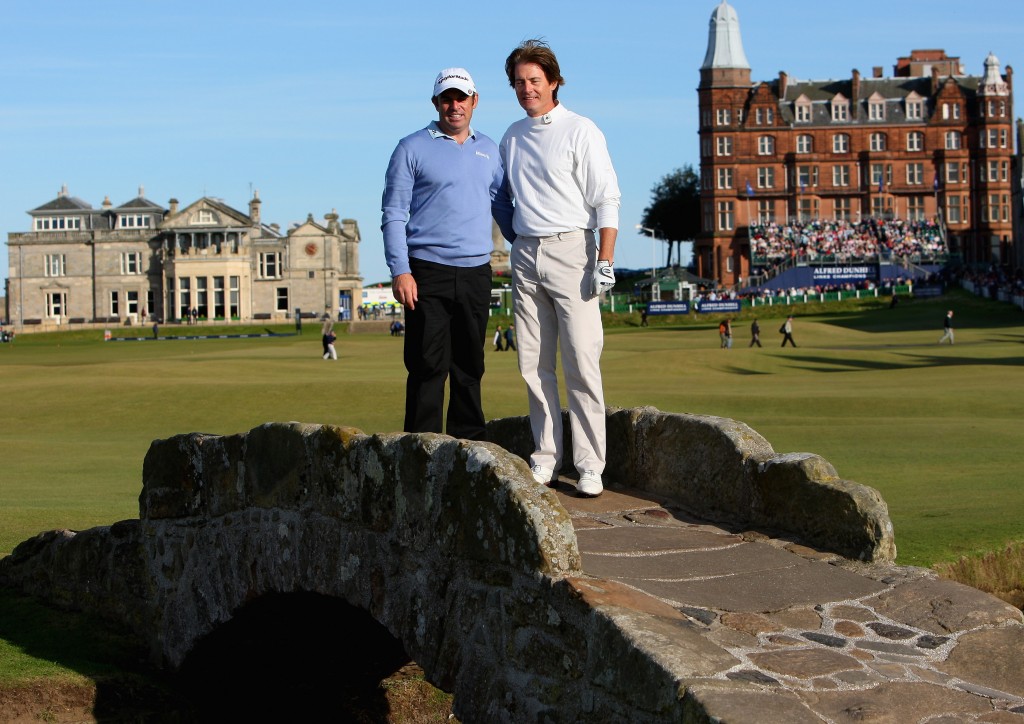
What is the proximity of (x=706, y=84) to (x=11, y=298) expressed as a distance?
66985 millimetres

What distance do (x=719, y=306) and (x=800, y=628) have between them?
265 ft

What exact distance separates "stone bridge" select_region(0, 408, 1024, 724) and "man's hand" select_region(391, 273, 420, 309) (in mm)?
1057

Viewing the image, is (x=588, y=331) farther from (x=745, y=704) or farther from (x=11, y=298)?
(x=11, y=298)

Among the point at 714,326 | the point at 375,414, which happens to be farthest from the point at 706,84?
the point at 375,414

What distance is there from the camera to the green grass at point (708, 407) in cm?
1427

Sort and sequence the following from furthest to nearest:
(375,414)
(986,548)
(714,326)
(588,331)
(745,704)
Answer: (714,326) → (375,414) → (986,548) → (588,331) → (745,704)

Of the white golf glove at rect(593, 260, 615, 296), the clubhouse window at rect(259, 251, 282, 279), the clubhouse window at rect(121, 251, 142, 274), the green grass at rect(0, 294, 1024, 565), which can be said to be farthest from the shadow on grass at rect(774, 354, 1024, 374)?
the clubhouse window at rect(121, 251, 142, 274)

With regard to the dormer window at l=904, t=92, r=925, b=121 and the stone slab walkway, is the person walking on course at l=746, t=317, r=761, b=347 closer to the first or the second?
the stone slab walkway

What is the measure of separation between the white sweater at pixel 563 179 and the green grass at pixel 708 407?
3432mm

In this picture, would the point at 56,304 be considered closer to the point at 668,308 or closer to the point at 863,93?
the point at 668,308

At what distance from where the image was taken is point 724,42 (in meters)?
110

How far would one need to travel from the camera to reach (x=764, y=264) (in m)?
106

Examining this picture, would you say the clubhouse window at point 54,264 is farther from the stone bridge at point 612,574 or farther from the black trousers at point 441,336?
the black trousers at point 441,336

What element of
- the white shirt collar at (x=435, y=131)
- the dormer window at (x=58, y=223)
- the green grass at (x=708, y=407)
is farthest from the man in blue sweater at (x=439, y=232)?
the dormer window at (x=58, y=223)
